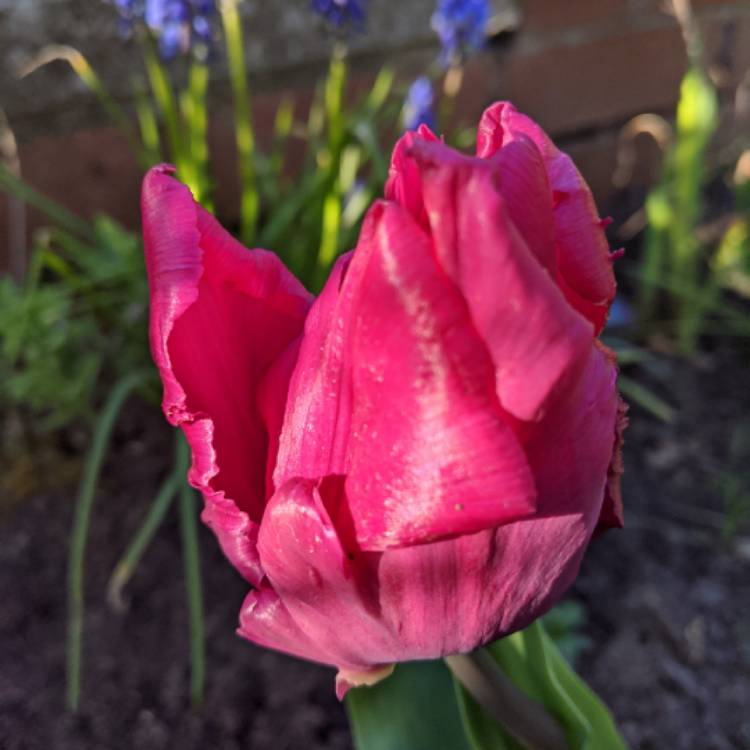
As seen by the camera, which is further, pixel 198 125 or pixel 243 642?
pixel 198 125

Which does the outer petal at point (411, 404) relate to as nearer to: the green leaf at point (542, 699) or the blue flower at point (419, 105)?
the green leaf at point (542, 699)

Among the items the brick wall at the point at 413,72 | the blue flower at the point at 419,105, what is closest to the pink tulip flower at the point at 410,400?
the blue flower at the point at 419,105

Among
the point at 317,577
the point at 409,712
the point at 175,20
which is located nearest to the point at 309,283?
the point at 175,20

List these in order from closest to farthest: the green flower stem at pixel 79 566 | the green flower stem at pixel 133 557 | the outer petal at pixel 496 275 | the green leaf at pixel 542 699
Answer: the outer petal at pixel 496 275 < the green leaf at pixel 542 699 < the green flower stem at pixel 79 566 < the green flower stem at pixel 133 557

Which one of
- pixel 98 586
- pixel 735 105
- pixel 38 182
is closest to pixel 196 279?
pixel 98 586

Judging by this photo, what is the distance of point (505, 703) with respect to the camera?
45 cm

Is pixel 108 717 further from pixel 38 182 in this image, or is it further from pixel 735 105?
pixel 735 105

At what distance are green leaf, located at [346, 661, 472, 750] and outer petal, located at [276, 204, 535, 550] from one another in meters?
0.22

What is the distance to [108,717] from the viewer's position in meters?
0.97

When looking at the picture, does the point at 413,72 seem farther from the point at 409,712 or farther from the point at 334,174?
the point at 409,712

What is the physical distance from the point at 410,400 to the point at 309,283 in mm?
1047

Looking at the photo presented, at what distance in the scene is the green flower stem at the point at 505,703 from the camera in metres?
0.44

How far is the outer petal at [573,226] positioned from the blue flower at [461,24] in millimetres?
975

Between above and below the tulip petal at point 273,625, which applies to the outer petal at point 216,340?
above
